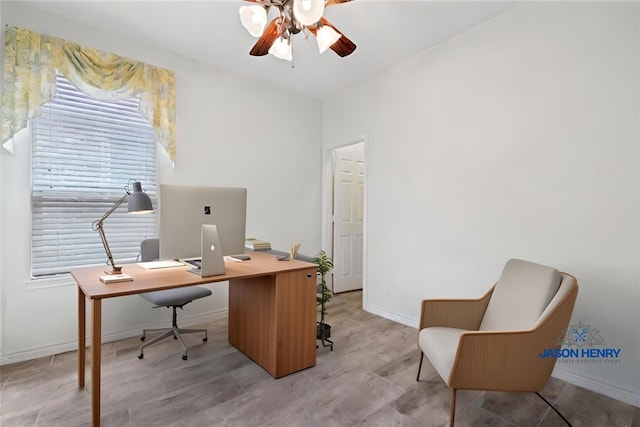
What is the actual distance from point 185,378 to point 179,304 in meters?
0.57

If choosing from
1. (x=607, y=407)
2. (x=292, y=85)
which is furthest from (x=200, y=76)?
(x=607, y=407)

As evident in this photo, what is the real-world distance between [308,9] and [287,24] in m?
0.34

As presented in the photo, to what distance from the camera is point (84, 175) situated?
263 cm

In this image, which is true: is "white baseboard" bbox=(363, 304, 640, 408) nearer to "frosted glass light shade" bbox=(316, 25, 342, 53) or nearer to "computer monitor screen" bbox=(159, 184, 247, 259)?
"computer monitor screen" bbox=(159, 184, 247, 259)

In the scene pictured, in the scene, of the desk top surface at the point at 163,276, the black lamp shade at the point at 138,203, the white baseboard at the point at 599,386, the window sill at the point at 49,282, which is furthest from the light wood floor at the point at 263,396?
the black lamp shade at the point at 138,203

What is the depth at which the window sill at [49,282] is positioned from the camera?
7.91 ft

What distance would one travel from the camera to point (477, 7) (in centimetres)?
240

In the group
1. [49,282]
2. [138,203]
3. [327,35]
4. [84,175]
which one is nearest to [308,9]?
[327,35]

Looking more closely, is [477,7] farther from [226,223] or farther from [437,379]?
[437,379]

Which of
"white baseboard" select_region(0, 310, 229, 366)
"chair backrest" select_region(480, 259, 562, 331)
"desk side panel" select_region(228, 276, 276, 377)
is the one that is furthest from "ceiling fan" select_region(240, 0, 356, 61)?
"white baseboard" select_region(0, 310, 229, 366)

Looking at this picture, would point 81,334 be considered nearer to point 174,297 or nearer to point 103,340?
point 174,297

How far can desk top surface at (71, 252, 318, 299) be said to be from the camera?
5.03 feet

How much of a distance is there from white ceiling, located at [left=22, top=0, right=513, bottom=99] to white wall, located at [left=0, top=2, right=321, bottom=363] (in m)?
0.17

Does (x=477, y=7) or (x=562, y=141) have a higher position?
(x=477, y=7)
